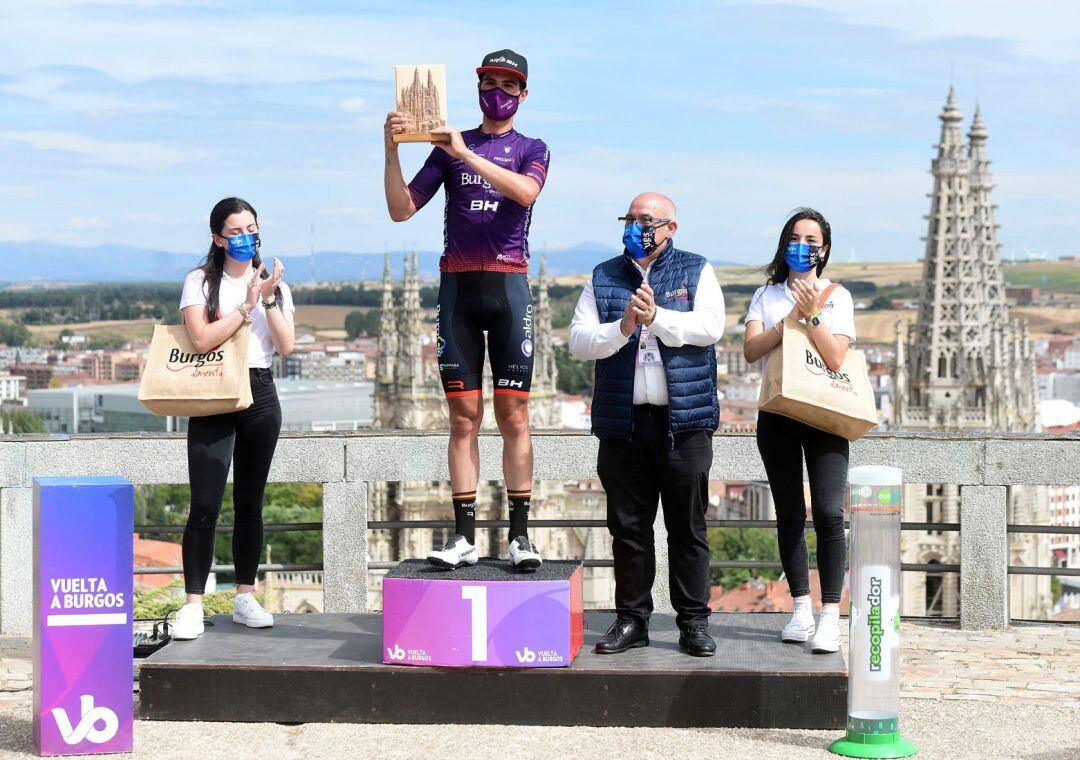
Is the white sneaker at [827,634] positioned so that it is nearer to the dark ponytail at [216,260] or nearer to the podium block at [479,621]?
the podium block at [479,621]

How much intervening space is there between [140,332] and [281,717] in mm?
175421

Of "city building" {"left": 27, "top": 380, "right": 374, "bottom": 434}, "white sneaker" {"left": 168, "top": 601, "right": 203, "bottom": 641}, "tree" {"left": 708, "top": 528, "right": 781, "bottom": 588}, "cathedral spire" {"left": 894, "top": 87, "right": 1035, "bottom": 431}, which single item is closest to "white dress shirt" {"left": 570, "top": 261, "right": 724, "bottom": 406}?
"white sneaker" {"left": 168, "top": 601, "right": 203, "bottom": 641}

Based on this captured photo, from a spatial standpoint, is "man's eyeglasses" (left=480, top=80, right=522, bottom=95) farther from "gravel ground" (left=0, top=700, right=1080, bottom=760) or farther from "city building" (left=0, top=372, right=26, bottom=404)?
"city building" (left=0, top=372, right=26, bottom=404)

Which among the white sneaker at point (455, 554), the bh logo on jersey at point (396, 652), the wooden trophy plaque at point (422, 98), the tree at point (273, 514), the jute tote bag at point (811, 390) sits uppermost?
the wooden trophy plaque at point (422, 98)

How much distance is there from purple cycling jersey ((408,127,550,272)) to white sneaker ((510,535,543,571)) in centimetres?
123

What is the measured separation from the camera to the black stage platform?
6.57 m

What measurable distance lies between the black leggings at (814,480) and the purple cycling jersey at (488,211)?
1.36m

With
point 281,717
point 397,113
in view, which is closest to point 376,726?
point 281,717

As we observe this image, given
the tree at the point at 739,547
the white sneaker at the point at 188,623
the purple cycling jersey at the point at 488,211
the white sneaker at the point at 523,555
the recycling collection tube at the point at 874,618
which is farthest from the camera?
the tree at the point at 739,547

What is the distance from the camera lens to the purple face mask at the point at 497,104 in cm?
705

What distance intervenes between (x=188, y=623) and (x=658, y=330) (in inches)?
102

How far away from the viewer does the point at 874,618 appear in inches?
239

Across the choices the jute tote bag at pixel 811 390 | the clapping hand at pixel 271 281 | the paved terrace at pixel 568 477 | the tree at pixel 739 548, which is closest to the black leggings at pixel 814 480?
the jute tote bag at pixel 811 390

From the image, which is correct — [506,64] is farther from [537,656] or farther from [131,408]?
[131,408]
